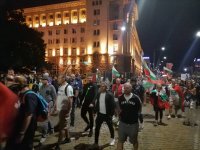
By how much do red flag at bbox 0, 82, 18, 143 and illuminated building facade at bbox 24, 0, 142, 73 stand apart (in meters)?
77.6

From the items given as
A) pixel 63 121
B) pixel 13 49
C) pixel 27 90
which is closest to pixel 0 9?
pixel 13 49

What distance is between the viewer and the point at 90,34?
91.0 meters

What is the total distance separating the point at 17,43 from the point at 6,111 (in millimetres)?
45339

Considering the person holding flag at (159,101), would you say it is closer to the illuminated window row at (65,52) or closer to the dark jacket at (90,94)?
the dark jacket at (90,94)

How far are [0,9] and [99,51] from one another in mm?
44625

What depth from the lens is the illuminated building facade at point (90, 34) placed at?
8731cm

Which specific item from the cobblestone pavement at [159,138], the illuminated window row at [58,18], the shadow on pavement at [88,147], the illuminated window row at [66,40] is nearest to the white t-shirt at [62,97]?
the cobblestone pavement at [159,138]

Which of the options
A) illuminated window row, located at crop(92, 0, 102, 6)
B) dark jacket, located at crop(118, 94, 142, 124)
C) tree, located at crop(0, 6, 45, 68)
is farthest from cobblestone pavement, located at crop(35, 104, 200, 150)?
illuminated window row, located at crop(92, 0, 102, 6)

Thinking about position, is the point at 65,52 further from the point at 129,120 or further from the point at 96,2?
the point at 129,120

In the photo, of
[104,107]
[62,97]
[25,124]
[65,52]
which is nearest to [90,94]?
[62,97]

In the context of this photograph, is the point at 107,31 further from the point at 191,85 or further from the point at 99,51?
the point at 191,85

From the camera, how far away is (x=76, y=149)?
9.10 m

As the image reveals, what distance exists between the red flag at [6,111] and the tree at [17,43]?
4029 centimetres

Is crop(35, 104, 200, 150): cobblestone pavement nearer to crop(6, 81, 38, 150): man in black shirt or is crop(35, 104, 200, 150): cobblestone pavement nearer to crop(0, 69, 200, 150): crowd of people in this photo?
crop(0, 69, 200, 150): crowd of people
